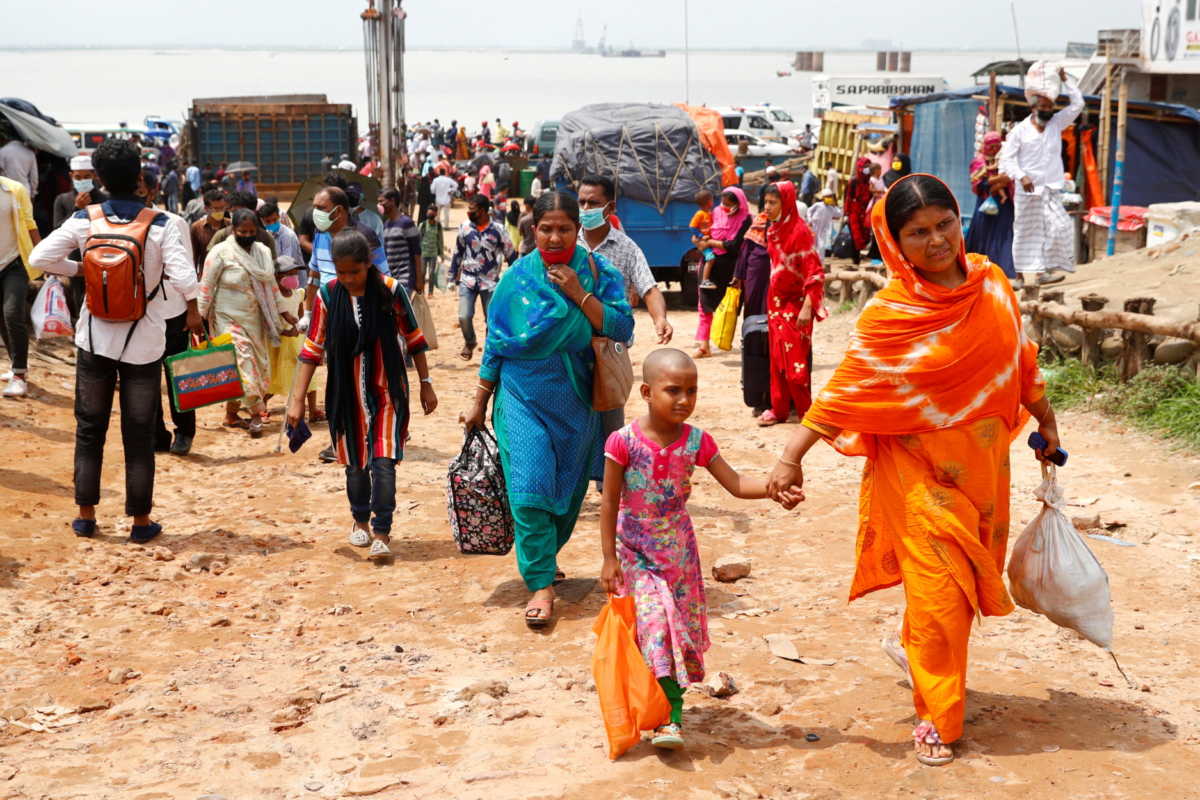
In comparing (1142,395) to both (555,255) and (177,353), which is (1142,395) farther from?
(177,353)

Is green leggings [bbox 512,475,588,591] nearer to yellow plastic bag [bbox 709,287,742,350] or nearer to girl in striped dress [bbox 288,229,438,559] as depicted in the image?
girl in striped dress [bbox 288,229,438,559]

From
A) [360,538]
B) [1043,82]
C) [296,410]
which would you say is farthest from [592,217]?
[1043,82]

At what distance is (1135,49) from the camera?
63.7 feet

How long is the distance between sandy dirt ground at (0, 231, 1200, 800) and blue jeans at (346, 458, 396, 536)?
221mm

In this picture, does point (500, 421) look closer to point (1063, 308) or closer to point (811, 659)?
point (811, 659)

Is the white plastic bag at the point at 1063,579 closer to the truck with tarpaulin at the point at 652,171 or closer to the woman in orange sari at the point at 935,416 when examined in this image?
the woman in orange sari at the point at 935,416

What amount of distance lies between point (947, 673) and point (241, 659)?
2.74 m

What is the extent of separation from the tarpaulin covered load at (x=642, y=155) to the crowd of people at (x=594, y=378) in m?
6.88

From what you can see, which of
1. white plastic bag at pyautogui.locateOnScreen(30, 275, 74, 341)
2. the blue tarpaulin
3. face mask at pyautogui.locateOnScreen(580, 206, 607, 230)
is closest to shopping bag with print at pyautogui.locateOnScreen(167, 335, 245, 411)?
white plastic bag at pyautogui.locateOnScreen(30, 275, 74, 341)

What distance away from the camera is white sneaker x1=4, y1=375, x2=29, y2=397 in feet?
32.5

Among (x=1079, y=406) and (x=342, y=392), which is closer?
(x=342, y=392)

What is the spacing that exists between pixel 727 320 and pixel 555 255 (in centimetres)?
652

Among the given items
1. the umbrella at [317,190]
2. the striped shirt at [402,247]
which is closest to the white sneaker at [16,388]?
the striped shirt at [402,247]

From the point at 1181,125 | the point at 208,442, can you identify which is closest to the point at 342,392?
the point at 208,442
